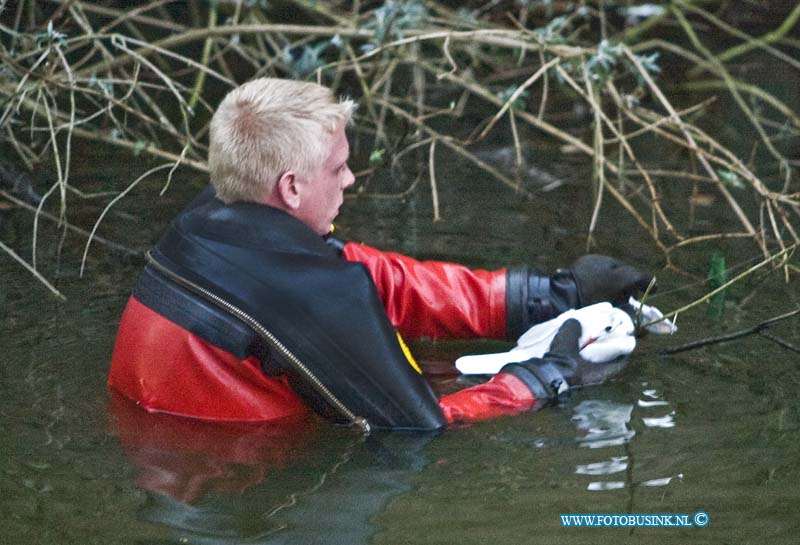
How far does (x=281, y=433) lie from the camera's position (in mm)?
3523

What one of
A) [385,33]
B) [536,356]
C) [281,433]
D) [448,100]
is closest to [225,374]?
[281,433]

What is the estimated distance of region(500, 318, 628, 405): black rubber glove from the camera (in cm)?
370

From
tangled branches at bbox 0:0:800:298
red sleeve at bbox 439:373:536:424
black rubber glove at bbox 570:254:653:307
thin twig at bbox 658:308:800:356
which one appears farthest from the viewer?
tangled branches at bbox 0:0:800:298

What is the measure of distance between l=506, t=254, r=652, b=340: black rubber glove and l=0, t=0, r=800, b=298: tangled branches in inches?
19.1

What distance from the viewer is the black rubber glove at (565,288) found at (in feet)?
13.5

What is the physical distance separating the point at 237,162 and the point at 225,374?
54cm

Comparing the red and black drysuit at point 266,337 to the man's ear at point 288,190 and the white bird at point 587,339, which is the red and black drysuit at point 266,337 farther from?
the white bird at point 587,339

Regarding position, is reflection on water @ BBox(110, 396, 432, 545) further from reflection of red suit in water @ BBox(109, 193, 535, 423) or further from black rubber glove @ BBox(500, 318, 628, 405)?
black rubber glove @ BBox(500, 318, 628, 405)

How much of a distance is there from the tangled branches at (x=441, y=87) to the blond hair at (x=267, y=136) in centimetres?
103

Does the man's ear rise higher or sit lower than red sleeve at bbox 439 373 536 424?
higher

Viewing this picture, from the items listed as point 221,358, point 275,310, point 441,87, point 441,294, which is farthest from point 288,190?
point 441,87

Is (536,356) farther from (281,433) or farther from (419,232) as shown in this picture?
(419,232)

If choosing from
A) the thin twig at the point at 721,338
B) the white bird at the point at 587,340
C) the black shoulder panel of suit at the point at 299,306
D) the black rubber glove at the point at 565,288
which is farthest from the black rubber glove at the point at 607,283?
the black shoulder panel of suit at the point at 299,306

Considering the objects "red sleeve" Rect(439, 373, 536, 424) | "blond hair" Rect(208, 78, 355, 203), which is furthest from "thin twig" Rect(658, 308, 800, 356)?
"blond hair" Rect(208, 78, 355, 203)
